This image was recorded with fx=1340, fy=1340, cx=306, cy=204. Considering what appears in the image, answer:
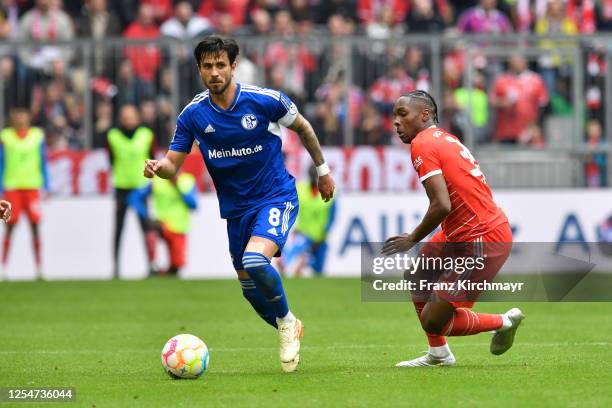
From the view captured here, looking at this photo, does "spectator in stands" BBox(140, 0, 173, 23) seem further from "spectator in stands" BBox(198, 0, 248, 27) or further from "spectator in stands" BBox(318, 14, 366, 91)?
"spectator in stands" BBox(318, 14, 366, 91)

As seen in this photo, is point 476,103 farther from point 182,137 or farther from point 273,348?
point 182,137

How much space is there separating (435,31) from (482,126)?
301cm

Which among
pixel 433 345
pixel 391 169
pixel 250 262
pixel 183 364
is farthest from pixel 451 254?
pixel 391 169

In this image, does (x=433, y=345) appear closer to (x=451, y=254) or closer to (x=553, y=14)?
(x=451, y=254)

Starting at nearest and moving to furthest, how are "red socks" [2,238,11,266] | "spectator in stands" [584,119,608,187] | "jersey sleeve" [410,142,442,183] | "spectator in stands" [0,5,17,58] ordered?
"jersey sleeve" [410,142,442,183], "red socks" [2,238,11,266], "spectator in stands" [584,119,608,187], "spectator in stands" [0,5,17,58]

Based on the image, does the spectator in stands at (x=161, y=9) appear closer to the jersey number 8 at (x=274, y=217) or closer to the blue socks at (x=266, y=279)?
the jersey number 8 at (x=274, y=217)

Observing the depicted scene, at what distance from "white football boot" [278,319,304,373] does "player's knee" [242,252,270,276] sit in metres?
0.52

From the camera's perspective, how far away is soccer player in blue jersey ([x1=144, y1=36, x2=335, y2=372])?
33.2 feet

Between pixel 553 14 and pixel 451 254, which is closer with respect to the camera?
pixel 451 254

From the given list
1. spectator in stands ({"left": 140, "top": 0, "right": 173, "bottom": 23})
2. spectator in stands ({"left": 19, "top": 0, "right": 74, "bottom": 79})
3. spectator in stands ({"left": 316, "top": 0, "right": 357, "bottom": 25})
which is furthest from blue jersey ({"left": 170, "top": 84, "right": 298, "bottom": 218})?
spectator in stands ({"left": 316, "top": 0, "right": 357, "bottom": 25})

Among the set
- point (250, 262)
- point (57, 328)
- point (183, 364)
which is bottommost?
point (57, 328)

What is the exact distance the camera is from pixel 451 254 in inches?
387

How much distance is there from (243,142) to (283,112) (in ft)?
1.28

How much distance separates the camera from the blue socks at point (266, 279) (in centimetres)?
984
